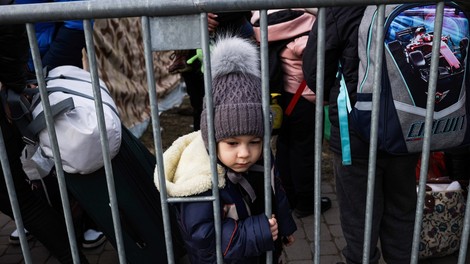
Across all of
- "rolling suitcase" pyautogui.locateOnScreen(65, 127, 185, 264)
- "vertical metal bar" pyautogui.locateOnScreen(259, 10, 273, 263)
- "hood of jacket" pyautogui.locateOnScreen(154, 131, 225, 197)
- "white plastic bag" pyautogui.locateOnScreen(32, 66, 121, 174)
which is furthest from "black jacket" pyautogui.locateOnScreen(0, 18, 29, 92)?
"vertical metal bar" pyautogui.locateOnScreen(259, 10, 273, 263)

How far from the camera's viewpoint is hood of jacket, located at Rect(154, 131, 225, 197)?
1.73 meters

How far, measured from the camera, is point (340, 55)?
7.30 feet

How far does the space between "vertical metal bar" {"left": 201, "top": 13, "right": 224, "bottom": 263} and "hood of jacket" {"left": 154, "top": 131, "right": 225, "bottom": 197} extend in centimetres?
9

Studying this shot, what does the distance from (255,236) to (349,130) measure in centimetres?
69

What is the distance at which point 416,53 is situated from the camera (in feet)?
5.95

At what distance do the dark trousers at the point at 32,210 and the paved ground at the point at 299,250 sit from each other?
445 mm

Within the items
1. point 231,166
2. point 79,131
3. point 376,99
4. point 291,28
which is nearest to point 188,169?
point 231,166

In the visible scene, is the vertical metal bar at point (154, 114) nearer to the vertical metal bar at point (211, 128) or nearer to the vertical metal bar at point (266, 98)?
the vertical metal bar at point (211, 128)

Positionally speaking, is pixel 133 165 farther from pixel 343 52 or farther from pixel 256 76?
pixel 343 52

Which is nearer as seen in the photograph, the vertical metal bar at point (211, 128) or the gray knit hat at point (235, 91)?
the vertical metal bar at point (211, 128)

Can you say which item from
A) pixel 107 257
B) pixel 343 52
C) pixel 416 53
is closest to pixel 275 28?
pixel 343 52

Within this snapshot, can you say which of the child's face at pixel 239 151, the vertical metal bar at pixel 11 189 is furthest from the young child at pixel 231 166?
the vertical metal bar at pixel 11 189

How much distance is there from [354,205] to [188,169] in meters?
0.95

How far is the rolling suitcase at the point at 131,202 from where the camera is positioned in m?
2.33
